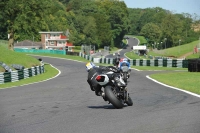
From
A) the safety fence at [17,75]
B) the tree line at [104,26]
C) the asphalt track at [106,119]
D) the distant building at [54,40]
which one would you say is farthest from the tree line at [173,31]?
the asphalt track at [106,119]

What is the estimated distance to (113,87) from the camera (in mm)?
11000

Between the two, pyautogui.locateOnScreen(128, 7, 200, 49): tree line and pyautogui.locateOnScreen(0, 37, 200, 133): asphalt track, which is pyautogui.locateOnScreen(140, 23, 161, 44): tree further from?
pyautogui.locateOnScreen(0, 37, 200, 133): asphalt track

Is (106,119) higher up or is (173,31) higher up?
(173,31)

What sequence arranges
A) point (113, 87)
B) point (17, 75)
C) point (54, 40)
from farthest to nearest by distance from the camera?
point (54, 40) < point (17, 75) < point (113, 87)

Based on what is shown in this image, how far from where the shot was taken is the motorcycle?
1071cm

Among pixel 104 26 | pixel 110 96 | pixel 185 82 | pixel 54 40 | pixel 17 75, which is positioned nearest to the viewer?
pixel 110 96

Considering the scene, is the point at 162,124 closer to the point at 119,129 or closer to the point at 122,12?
the point at 119,129

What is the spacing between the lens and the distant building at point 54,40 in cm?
13688

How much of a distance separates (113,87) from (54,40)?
5060 inches

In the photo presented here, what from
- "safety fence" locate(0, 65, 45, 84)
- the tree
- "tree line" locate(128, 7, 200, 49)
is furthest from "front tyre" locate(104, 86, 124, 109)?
Answer: the tree

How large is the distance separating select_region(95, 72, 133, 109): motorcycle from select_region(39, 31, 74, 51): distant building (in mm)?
125541

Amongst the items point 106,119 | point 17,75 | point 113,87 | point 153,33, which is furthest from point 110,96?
point 153,33

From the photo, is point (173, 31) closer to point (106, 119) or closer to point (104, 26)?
point (104, 26)

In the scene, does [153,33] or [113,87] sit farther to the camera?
[153,33]
